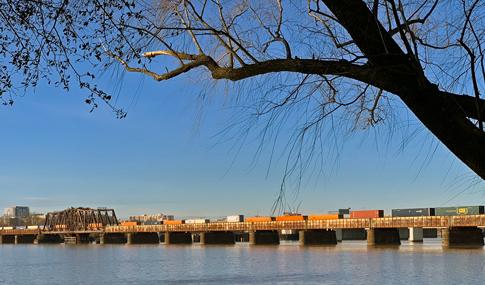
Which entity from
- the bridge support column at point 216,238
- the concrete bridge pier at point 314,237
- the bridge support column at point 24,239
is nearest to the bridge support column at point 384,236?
the concrete bridge pier at point 314,237

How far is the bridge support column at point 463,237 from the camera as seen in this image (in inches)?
3607

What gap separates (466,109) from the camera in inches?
201

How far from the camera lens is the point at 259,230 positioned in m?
122

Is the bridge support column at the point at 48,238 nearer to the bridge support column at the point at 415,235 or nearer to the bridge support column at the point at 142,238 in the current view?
the bridge support column at the point at 142,238

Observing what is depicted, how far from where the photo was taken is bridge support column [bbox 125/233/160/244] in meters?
147

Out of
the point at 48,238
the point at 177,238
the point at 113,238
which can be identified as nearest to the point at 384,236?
the point at 177,238

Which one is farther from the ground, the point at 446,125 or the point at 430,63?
the point at 430,63

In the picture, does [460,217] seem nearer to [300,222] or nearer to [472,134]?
[300,222]

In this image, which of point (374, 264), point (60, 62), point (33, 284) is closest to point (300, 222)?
point (374, 264)

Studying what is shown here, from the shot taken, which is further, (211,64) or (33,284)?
(33,284)

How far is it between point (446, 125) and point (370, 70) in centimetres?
84

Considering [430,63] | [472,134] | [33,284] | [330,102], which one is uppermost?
[430,63]

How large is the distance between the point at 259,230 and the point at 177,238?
28.8m

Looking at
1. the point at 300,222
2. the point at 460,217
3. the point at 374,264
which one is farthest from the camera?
the point at 300,222
